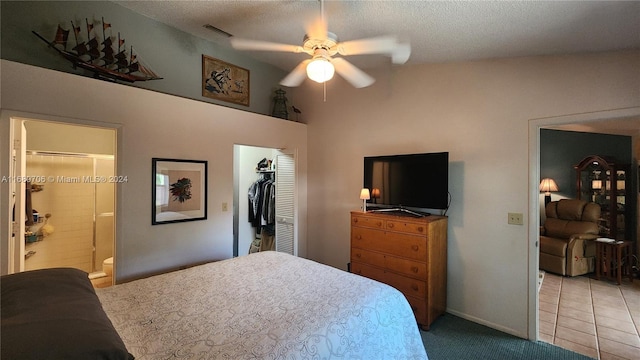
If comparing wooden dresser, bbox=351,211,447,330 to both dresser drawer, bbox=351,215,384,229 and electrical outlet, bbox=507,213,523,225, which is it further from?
electrical outlet, bbox=507,213,523,225

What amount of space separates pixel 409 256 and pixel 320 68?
6.17 feet

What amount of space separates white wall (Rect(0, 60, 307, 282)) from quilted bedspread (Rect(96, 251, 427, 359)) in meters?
0.93

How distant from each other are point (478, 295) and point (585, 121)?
1.76 m

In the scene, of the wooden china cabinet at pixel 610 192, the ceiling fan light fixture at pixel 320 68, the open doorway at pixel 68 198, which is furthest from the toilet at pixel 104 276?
the wooden china cabinet at pixel 610 192

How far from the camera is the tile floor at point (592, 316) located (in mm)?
2312

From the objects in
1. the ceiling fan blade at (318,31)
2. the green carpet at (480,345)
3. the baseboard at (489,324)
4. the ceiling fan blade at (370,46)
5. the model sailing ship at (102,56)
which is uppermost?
the model sailing ship at (102,56)

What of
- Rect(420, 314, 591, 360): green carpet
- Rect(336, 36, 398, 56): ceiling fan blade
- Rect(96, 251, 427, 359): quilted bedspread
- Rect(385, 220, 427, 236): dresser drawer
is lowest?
Rect(420, 314, 591, 360): green carpet

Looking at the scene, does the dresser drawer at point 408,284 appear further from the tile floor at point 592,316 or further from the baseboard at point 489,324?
the tile floor at point 592,316

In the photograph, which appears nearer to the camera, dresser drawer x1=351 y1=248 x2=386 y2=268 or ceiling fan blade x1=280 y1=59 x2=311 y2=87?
ceiling fan blade x1=280 y1=59 x2=311 y2=87

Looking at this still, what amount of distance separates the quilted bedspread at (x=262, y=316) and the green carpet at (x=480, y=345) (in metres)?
0.87

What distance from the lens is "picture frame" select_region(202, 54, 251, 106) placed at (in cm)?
332

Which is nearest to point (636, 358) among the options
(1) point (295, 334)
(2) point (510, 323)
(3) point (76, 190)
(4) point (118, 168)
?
(2) point (510, 323)

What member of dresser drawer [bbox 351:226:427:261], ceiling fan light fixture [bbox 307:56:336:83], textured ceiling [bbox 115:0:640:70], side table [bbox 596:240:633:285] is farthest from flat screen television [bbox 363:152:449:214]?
side table [bbox 596:240:633:285]

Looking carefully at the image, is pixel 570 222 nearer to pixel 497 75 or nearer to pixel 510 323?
pixel 510 323
